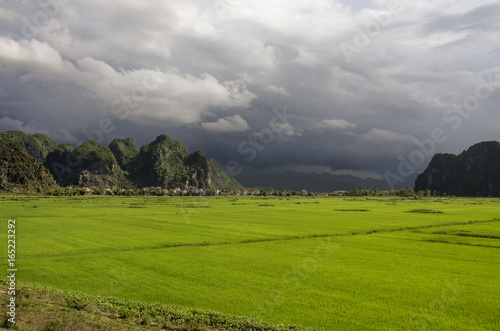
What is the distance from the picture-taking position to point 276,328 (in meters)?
8.88

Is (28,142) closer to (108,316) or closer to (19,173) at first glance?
(19,173)

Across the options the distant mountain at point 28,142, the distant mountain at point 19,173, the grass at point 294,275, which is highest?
the distant mountain at point 28,142

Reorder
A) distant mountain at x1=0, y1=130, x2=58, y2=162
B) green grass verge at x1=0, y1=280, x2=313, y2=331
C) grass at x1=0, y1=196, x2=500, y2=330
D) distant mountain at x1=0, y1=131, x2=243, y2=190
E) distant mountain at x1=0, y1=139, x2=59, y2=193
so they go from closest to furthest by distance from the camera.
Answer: green grass verge at x1=0, y1=280, x2=313, y2=331 → grass at x1=0, y1=196, x2=500, y2=330 → distant mountain at x1=0, y1=139, x2=59, y2=193 → distant mountain at x1=0, y1=131, x2=243, y2=190 → distant mountain at x1=0, y1=130, x2=58, y2=162

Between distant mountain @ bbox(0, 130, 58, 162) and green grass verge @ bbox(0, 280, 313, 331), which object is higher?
distant mountain @ bbox(0, 130, 58, 162)

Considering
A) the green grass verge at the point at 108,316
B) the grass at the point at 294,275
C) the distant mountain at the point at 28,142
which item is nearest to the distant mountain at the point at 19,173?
the distant mountain at the point at 28,142

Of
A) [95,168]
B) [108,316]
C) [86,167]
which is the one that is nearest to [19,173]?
[95,168]


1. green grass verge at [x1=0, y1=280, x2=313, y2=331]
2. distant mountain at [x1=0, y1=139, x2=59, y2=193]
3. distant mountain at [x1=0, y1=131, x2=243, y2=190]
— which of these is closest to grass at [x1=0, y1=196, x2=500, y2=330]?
green grass verge at [x1=0, y1=280, x2=313, y2=331]

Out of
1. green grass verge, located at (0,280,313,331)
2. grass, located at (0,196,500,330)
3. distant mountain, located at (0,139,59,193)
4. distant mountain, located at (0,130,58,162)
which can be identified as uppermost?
distant mountain, located at (0,130,58,162)

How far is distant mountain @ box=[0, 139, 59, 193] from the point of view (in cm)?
10744

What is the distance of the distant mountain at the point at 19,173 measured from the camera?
10744cm

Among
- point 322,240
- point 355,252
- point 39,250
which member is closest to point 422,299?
point 355,252

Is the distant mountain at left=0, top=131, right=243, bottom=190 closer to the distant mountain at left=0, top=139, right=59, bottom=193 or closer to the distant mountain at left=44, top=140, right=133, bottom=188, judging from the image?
the distant mountain at left=44, top=140, right=133, bottom=188

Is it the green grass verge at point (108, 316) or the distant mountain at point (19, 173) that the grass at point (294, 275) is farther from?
the distant mountain at point (19, 173)

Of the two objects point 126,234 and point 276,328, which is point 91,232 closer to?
point 126,234
